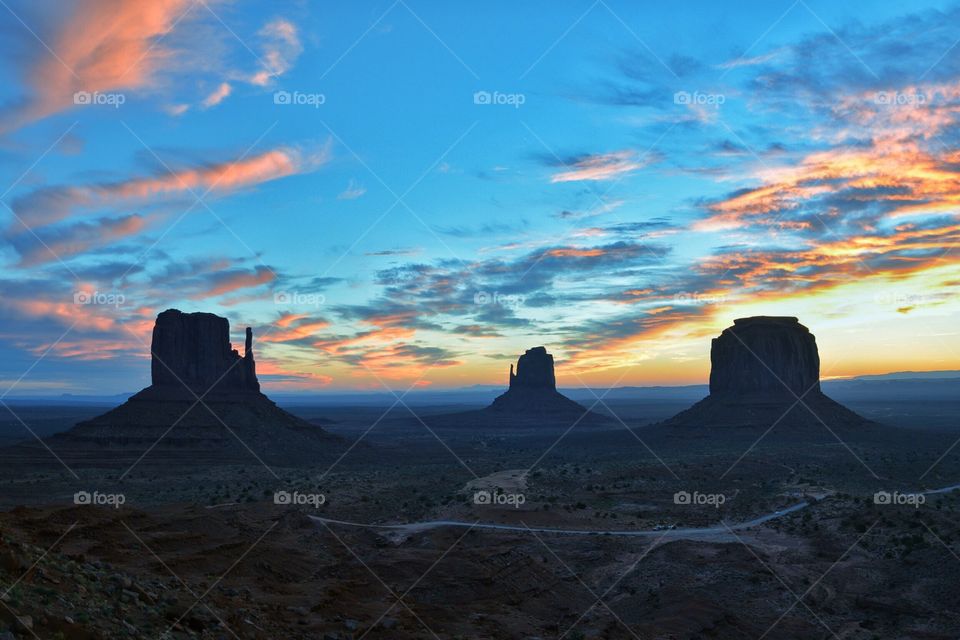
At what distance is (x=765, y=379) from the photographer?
129375 mm

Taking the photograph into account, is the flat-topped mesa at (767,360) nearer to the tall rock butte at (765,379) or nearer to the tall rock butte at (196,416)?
the tall rock butte at (765,379)

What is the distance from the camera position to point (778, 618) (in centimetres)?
2720

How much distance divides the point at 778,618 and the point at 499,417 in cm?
16763

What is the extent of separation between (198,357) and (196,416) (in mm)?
14926

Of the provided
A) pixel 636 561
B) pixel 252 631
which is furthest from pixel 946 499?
pixel 252 631

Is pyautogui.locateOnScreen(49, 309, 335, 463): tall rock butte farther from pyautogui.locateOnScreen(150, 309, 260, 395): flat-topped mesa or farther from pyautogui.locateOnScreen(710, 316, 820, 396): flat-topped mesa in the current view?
pyautogui.locateOnScreen(710, 316, 820, 396): flat-topped mesa

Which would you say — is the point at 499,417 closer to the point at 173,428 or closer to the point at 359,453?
the point at 359,453

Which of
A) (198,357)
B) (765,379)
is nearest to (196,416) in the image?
(198,357)

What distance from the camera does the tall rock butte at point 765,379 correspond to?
11981 centimetres

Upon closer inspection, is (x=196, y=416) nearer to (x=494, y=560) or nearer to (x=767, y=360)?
(x=494, y=560)

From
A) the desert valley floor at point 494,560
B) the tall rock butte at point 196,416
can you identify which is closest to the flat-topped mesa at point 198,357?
the tall rock butte at point 196,416

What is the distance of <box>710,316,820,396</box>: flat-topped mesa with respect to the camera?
12925cm

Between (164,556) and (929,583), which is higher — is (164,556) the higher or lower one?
the higher one

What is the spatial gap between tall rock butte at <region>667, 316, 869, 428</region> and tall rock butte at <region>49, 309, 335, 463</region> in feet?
227
